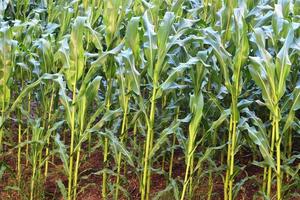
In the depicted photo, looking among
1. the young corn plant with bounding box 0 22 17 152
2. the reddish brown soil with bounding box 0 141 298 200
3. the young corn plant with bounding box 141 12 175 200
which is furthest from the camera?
the reddish brown soil with bounding box 0 141 298 200

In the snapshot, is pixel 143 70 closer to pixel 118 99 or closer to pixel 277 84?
pixel 118 99

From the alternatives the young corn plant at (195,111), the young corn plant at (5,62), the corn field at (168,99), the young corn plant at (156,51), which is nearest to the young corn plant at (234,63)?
the corn field at (168,99)

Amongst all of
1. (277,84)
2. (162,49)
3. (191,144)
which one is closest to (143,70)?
(162,49)

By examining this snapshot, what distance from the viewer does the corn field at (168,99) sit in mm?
4043

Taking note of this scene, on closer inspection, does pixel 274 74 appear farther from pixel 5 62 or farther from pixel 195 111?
pixel 5 62

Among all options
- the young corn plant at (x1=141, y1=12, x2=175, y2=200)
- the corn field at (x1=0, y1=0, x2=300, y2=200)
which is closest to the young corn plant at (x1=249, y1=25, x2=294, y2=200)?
the corn field at (x1=0, y1=0, x2=300, y2=200)

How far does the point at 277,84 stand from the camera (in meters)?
3.88

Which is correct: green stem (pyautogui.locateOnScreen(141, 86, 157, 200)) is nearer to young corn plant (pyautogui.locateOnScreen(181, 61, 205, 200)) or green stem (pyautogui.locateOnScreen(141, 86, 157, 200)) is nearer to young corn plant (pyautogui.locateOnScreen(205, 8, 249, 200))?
young corn plant (pyautogui.locateOnScreen(181, 61, 205, 200))

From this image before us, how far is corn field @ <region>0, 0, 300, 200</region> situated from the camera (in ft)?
13.3

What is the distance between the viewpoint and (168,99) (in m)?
4.88

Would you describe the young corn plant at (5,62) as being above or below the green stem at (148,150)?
above

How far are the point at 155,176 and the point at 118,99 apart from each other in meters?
0.83

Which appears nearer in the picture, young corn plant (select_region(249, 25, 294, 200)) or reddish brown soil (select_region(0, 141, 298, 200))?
young corn plant (select_region(249, 25, 294, 200))

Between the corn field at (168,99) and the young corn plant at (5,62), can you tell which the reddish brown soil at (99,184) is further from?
the young corn plant at (5,62)
